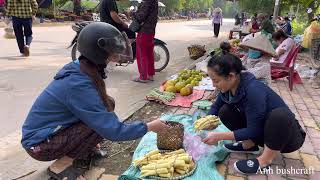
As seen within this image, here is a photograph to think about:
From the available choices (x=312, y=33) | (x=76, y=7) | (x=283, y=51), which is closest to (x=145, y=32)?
(x=283, y=51)

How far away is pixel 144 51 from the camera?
725 cm

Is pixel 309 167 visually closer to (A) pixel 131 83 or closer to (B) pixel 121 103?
(B) pixel 121 103

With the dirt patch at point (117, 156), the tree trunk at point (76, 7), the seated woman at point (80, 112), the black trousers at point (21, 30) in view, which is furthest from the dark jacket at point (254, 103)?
the tree trunk at point (76, 7)

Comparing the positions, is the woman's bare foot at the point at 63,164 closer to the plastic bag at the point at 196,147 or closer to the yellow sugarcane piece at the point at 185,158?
the yellow sugarcane piece at the point at 185,158

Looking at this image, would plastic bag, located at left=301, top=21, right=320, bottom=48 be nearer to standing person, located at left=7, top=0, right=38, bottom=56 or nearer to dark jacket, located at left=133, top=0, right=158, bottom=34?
dark jacket, located at left=133, top=0, right=158, bottom=34

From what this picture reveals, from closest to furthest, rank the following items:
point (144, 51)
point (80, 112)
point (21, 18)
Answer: point (80, 112) → point (144, 51) → point (21, 18)

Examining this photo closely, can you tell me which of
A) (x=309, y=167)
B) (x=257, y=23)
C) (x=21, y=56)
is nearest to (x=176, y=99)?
(x=309, y=167)

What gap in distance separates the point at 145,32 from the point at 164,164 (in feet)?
14.3

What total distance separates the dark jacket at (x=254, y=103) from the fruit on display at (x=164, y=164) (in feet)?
1.68

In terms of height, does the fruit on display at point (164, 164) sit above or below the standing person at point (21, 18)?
below

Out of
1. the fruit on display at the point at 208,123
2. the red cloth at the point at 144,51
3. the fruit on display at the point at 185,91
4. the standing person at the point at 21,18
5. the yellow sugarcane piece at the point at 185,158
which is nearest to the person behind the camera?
the yellow sugarcane piece at the point at 185,158

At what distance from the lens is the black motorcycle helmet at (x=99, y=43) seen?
2.88 m

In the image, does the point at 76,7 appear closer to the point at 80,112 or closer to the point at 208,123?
the point at 208,123

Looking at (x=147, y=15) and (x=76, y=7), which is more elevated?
(x=147, y=15)
